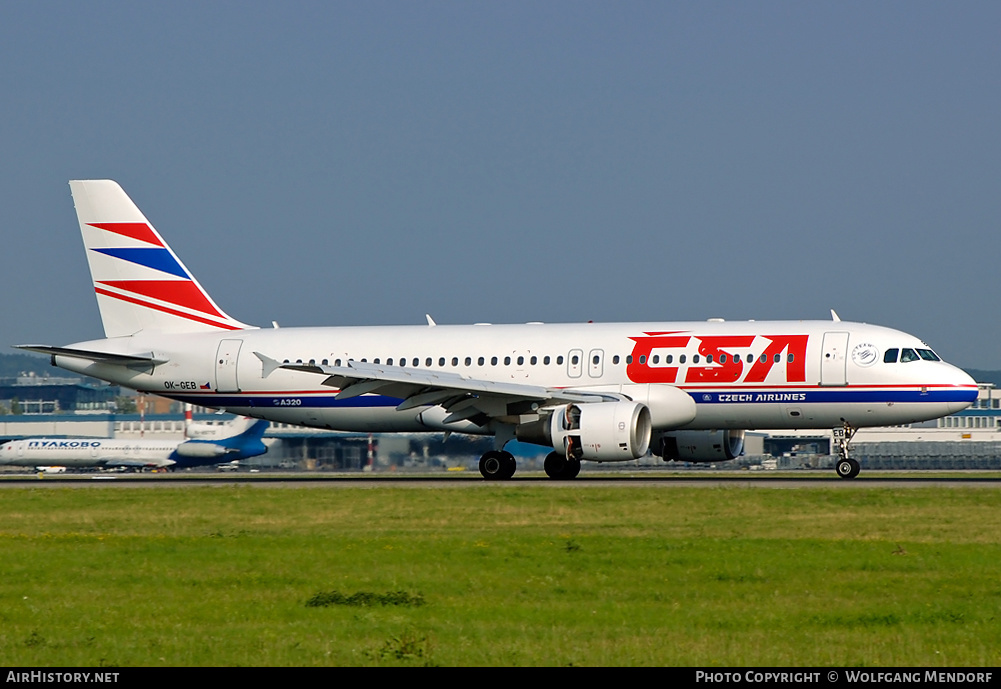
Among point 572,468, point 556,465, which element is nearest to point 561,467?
point 556,465

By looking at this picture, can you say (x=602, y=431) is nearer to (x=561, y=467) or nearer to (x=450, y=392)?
(x=561, y=467)

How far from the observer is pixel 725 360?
37406 millimetres

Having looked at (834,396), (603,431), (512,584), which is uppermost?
(834,396)

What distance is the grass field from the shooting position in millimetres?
12148

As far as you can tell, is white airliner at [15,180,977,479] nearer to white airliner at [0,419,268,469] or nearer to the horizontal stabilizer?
the horizontal stabilizer

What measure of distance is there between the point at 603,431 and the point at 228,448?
54955mm

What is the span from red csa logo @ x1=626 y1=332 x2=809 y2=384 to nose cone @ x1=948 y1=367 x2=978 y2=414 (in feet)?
13.2

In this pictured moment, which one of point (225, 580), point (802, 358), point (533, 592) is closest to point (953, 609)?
point (533, 592)

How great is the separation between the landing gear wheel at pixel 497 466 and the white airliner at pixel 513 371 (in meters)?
0.04

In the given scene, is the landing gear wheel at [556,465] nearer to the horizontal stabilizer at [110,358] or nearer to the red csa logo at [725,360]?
the red csa logo at [725,360]

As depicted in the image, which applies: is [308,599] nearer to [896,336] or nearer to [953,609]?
[953,609]

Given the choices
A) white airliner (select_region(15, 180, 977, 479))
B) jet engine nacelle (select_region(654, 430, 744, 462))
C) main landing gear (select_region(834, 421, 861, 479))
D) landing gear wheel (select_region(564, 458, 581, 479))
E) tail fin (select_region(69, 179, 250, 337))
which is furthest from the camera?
tail fin (select_region(69, 179, 250, 337))

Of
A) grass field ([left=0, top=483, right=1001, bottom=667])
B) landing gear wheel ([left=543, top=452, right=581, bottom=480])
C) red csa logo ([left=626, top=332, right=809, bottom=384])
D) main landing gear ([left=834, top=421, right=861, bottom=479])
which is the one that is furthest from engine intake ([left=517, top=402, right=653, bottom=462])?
grass field ([left=0, top=483, right=1001, bottom=667])

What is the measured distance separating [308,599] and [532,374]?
2460 cm
